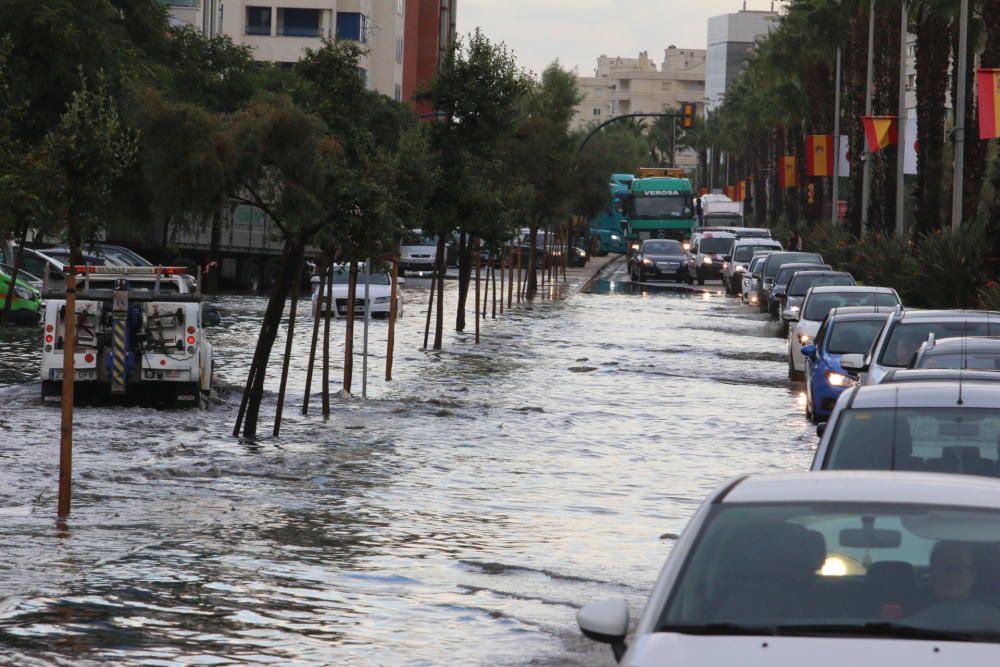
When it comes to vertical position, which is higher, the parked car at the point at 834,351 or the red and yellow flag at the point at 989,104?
the red and yellow flag at the point at 989,104

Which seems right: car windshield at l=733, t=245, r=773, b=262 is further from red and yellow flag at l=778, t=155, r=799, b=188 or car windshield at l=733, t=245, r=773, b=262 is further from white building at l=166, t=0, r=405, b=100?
white building at l=166, t=0, r=405, b=100

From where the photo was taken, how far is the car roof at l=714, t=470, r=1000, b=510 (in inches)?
239

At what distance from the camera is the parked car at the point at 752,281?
54000mm

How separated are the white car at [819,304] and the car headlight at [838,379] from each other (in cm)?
651

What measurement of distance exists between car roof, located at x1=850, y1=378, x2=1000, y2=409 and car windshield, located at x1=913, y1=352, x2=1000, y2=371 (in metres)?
3.88

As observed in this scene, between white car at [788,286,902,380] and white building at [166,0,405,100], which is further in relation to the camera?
white building at [166,0,405,100]

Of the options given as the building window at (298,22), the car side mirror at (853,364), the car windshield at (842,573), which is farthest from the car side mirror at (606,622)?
the building window at (298,22)

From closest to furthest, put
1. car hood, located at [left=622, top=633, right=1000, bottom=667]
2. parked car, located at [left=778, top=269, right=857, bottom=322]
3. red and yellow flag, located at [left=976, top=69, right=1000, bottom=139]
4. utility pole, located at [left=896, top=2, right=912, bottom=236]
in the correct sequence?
1. car hood, located at [left=622, top=633, right=1000, bottom=667]
2. red and yellow flag, located at [left=976, top=69, right=1000, bottom=139]
3. parked car, located at [left=778, top=269, right=857, bottom=322]
4. utility pole, located at [left=896, top=2, right=912, bottom=236]

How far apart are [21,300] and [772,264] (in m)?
21.4

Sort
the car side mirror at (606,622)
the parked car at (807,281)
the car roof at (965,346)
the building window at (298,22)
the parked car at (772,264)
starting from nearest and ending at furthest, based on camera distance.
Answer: the car side mirror at (606,622) → the car roof at (965,346) → the parked car at (807,281) → the parked car at (772,264) → the building window at (298,22)

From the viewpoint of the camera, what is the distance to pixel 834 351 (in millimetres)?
22391

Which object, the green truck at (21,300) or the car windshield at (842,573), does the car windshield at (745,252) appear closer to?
the green truck at (21,300)

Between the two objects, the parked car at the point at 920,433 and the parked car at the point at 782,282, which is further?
the parked car at the point at 782,282

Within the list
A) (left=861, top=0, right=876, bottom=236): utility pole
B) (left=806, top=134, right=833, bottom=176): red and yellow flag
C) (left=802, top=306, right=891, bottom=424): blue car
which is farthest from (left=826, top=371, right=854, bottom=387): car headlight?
(left=806, top=134, right=833, bottom=176): red and yellow flag
